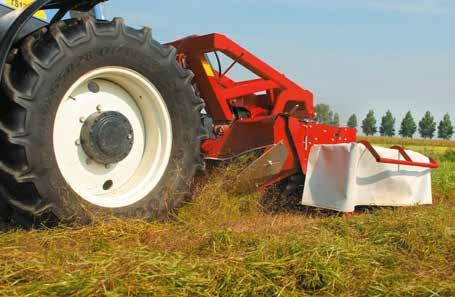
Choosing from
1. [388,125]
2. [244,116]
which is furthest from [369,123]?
[244,116]

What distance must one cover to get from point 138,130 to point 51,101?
0.81 meters

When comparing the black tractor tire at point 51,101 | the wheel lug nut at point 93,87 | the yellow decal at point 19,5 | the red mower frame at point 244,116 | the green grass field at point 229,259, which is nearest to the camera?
the green grass field at point 229,259

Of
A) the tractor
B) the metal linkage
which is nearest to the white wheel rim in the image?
the tractor

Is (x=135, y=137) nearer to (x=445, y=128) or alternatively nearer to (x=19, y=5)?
(x=19, y=5)

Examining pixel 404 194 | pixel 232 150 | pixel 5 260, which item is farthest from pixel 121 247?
pixel 404 194

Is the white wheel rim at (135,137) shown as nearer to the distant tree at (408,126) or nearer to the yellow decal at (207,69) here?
the yellow decal at (207,69)

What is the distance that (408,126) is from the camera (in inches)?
3647

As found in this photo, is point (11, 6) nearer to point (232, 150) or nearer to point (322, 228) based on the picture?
point (232, 150)

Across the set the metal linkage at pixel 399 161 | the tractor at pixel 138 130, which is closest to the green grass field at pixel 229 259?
the tractor at pixel 138 130

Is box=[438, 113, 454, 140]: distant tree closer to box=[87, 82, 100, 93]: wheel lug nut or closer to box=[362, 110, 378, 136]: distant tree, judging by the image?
box=[362, 110, 378, 136]: distant tree

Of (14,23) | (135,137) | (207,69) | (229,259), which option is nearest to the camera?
(229,259)

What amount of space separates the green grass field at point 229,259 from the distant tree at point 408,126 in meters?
94.0

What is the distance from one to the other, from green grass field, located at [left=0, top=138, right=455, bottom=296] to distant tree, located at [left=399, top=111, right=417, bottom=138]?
93969 millimetres

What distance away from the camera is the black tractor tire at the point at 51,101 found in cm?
266
